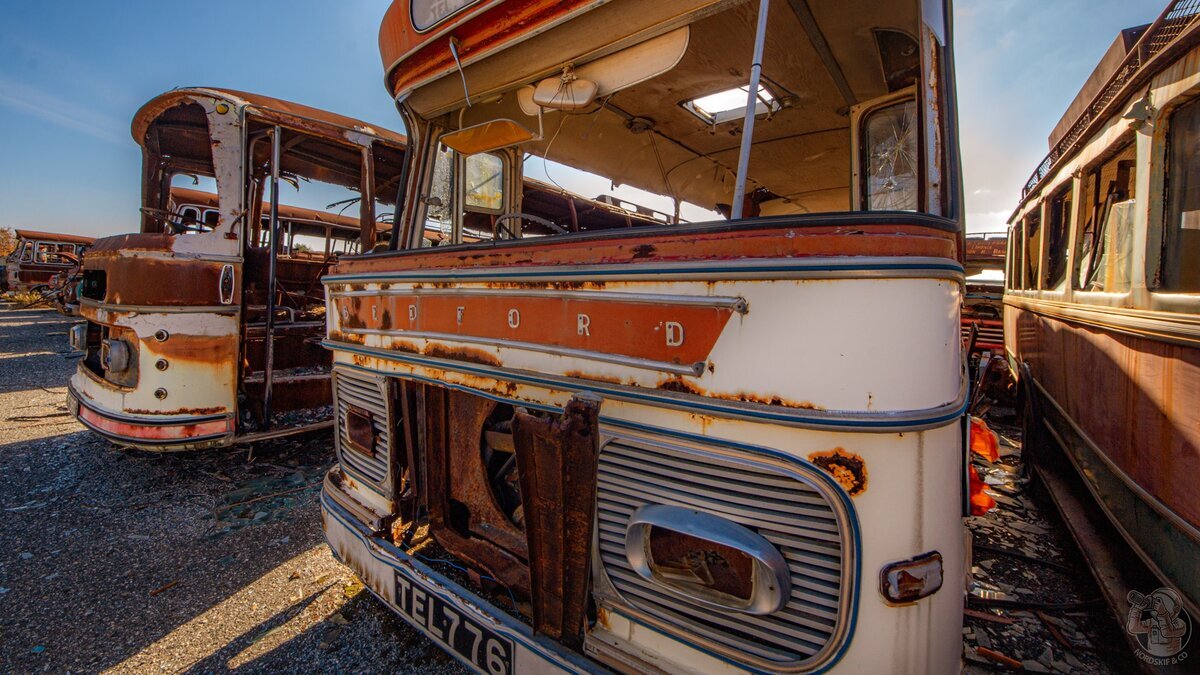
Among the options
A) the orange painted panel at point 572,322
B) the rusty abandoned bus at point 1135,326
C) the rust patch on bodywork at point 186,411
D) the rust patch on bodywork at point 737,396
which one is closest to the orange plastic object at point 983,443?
the rusty abandoned bus at point 1135,326

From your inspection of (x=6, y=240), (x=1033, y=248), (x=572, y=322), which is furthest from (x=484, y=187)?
(x=6, y=240)

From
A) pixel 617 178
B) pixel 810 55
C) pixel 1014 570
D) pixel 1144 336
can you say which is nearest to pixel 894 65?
pixel 810 55

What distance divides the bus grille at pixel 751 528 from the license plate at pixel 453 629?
50 cm

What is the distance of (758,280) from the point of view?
1.17 meters

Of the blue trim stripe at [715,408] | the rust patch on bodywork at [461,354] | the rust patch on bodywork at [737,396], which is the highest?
the rust patch on bodywork at [461,354]

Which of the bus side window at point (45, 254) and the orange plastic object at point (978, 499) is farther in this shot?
the bus side window at point (45, 254)

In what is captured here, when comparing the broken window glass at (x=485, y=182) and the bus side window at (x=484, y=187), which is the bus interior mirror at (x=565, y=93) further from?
the broken window glass at (x=485, y=182)

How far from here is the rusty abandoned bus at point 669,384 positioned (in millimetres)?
1117

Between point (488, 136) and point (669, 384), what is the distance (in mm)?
1810

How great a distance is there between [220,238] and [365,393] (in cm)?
242

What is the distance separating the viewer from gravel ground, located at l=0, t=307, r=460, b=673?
2.14 metres

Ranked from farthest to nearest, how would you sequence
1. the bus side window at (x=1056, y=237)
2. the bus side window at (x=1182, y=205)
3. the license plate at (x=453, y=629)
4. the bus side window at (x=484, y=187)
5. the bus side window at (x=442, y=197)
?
the bus side window at (x=1056, y=237) → the bus side window at (x=484, y=187) → the bus side window at (x=442, y=197) → the bus side window at (x=1182, y=205) → the license plate at (x=453, y=629)

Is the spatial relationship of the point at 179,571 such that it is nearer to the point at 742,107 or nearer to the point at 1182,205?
the point at 742,107

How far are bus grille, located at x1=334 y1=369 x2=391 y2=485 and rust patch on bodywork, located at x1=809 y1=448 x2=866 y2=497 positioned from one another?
5.69 feet
